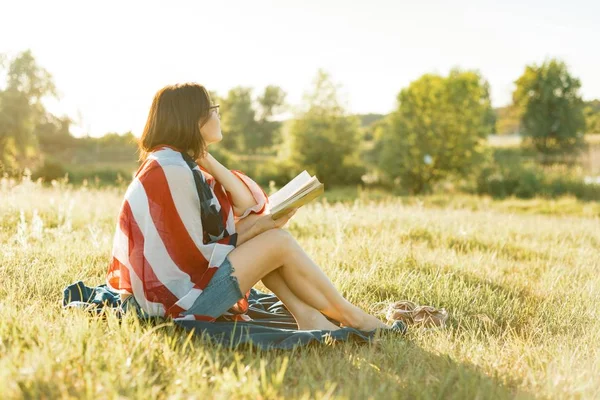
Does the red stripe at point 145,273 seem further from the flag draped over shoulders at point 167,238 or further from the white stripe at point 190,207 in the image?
the white stripe at point 190,207

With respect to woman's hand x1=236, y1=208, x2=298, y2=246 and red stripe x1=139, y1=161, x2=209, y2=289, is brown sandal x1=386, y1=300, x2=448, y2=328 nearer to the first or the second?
woman's hand x1=236, y1=208, x2=298, y2=246

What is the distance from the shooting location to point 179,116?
3.50m

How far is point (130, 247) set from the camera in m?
3.43

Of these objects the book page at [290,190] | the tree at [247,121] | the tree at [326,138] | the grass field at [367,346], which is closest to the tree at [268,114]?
the tree at [247,121]

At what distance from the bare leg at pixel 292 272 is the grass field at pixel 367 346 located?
0.96 feet

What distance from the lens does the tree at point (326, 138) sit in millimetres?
35000

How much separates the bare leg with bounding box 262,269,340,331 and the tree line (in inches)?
882

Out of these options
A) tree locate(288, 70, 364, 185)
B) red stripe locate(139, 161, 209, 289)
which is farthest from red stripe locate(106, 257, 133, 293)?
tree locate(288, 70, 364, 185)

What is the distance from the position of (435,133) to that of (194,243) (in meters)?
28.6

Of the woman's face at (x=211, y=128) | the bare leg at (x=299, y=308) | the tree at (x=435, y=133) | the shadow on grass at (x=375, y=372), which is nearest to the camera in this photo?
the shadow on grass at (x=375, y=372)

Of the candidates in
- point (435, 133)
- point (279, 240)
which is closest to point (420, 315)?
point (279, 240)

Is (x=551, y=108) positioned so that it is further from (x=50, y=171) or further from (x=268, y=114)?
(x=50, y=171)

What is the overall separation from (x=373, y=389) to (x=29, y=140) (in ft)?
116

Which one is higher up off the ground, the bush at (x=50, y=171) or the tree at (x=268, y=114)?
the tree at (x=268, y=114)
